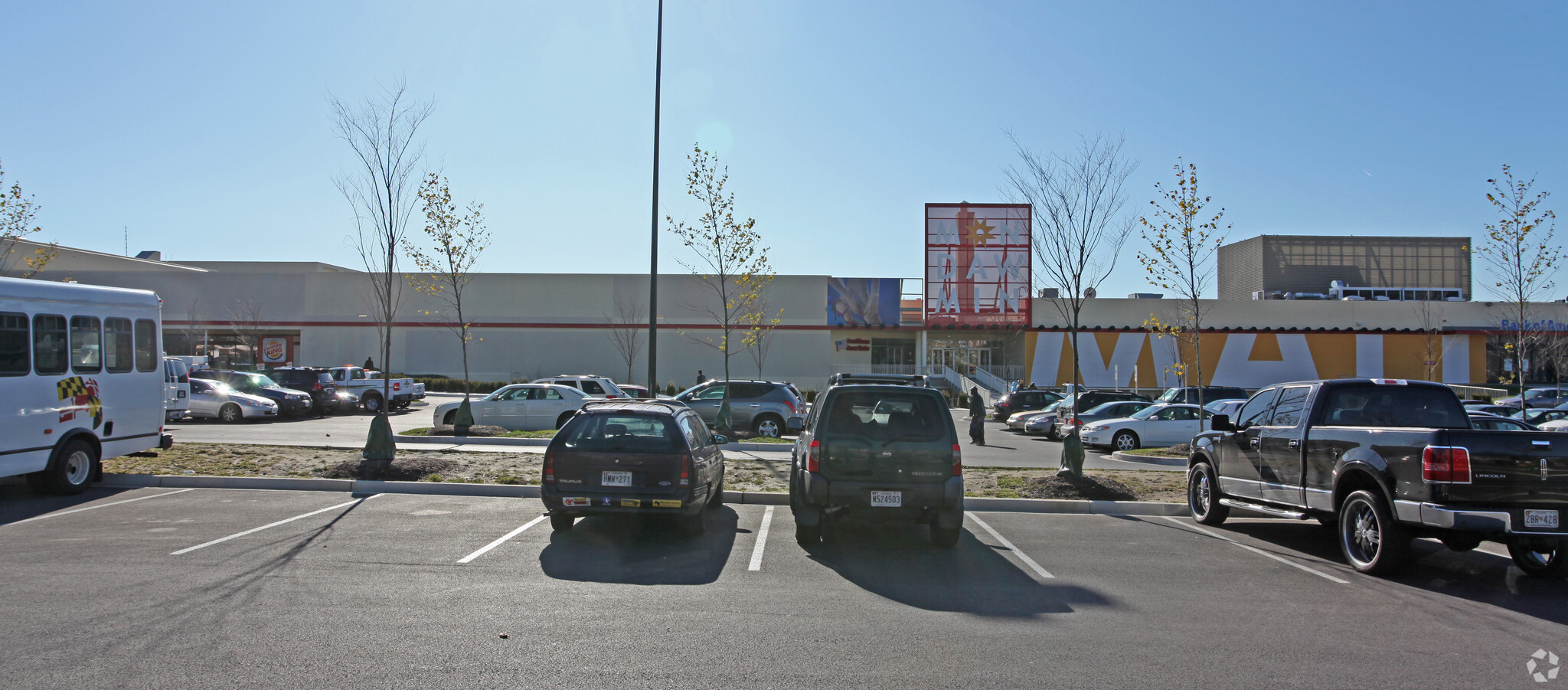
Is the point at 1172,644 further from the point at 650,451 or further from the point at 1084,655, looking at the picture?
the point at 650,451

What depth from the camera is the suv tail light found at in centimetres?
702

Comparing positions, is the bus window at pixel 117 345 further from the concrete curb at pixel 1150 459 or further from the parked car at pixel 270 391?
the concrete curb at pixel 1150 459

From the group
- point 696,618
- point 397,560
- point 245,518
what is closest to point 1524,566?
point 696,618

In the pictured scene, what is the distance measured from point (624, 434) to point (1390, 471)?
6.99 meters

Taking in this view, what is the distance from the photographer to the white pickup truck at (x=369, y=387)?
1208 inches

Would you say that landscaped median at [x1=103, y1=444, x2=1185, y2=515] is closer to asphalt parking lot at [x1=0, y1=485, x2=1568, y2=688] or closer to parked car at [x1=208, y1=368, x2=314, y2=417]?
asphalt parking lot at [x1=0, y1=485, x2=1568, y2=688]

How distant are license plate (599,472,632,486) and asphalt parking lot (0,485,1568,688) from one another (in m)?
0.60

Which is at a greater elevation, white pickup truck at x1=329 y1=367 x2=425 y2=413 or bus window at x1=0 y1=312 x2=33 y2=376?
bus window at x1=0 y1=312 x2=33 y2=376

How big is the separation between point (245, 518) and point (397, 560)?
3.13 meters

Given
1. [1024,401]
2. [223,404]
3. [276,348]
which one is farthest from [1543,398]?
[276,348]

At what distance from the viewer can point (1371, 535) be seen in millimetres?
7855

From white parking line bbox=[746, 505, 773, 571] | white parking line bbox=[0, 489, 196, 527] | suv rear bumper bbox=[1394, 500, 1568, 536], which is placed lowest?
white parking line bbox=[746, 505, 773, 571]

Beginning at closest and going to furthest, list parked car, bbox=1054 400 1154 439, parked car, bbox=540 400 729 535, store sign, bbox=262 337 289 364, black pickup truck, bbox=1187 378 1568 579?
black pickup truck, bbox=1187 378 1568 579 → parked car, bbox=540 400 729 535 → parked car, bbox=1054 400 1154 439 → store sign, bbox=262 337 289 364

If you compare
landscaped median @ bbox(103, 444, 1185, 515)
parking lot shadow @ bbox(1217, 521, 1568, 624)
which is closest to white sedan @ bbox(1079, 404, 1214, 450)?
landscaped median @ bbox(103, 444, 1185, 515)
